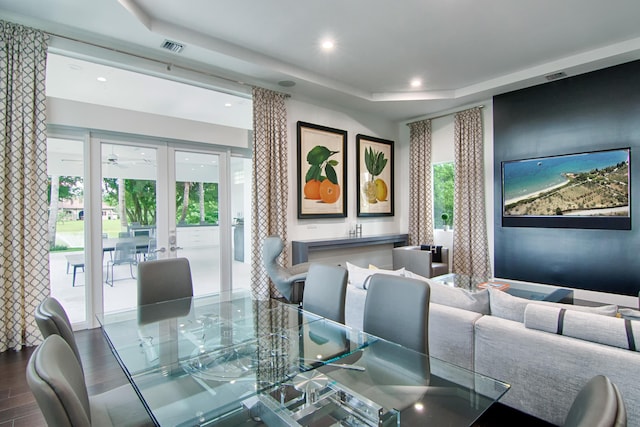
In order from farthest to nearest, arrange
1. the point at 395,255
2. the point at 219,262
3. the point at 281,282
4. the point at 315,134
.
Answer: the point at 395,255, the point at 315,134, the point at 219,262, the point at 281,282

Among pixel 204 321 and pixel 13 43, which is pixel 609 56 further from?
pixel 13 43

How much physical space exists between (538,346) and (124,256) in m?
4.21

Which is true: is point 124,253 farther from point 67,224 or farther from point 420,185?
point 420,185

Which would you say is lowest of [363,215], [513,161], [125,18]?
[363,215]

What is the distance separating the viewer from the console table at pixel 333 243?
4980 millimetres

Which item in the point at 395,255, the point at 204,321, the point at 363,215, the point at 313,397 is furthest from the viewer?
the point at 363,215

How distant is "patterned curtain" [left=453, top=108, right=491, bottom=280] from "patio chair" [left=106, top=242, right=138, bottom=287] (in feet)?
16.8

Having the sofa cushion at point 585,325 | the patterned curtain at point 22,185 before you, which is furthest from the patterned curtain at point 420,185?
the patterned curtain at point 22,185

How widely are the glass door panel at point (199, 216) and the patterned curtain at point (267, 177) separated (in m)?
0.54

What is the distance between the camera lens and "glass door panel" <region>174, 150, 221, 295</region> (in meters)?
4.32

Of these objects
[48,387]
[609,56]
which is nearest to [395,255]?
[609,56]

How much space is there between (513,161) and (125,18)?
5.44m

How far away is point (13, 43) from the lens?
3.05 meters

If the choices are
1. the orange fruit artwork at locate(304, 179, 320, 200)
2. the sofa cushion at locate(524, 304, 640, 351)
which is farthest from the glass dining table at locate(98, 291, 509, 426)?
the orange fruit artwork at locate(304, 179, 320, 200)
